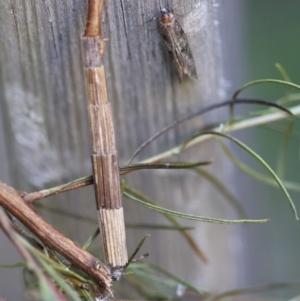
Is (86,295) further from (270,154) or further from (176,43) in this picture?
(270,154)

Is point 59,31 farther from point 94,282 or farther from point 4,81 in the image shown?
point 94,282

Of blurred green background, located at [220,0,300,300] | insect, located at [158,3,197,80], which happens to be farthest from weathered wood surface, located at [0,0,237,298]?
blurred green background, located at [220,0,300,300]

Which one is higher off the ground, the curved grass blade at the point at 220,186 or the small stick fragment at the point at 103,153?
the small stick fragment at the point at 103,153

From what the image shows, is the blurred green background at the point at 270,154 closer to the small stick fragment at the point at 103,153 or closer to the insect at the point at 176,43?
the insect at the point at 176,43

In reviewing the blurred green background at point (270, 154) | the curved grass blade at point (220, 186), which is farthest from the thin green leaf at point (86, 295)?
the blurred green background at point (270, 154)

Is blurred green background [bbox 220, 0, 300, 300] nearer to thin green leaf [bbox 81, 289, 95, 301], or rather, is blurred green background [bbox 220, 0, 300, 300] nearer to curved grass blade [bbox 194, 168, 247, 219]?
curved grass blade [bbox 194, 168, 247, 219]

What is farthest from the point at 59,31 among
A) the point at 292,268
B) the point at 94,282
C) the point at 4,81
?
the point at 292,268

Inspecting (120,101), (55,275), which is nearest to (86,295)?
(55,275)
